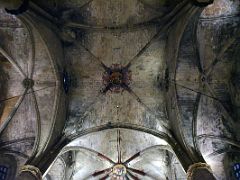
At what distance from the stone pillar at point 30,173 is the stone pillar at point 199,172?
5.47m

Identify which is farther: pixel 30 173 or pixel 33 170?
pixel 33 170

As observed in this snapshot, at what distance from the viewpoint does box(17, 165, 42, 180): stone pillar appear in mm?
12945

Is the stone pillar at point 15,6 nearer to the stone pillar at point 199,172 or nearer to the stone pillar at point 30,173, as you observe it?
the stone pillar at point 30,173

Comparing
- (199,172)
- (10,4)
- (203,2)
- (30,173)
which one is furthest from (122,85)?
(10,4)

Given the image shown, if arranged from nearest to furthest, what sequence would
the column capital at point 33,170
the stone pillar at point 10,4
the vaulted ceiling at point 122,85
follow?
the stone pillar at point 10,4
the column capital at point 33,170
the vaulted ceiling at point 122,85

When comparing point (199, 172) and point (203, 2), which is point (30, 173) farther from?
point (203, 2)

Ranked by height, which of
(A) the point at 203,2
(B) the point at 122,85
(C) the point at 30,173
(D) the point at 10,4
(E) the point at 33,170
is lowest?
(C) the point at 30,173

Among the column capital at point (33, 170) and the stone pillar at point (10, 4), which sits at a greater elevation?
the stone pillar at point (10, 4)

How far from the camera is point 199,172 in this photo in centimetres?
1310

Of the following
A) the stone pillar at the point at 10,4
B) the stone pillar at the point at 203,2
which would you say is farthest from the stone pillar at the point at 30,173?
the stone pillar at the point at 203,2

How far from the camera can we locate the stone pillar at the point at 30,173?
42.5 feet

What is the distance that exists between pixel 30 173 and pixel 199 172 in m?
6.04

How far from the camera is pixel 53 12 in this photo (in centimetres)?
1666

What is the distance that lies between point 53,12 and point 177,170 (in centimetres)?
960
